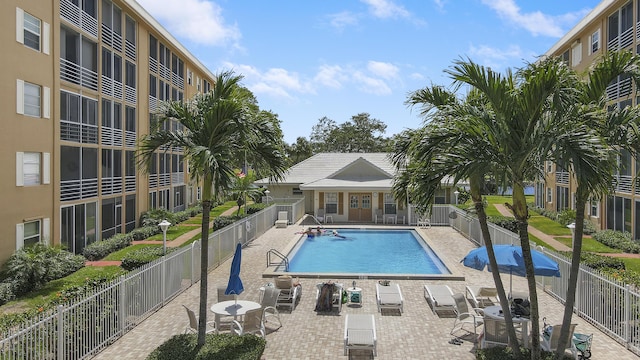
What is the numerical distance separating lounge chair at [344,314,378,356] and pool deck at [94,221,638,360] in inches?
7.5

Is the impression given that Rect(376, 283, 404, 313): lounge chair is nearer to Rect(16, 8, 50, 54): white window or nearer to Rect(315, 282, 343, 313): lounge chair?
Rect(315, 282, 343, 313): lounge chair

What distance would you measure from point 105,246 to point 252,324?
14031 mm

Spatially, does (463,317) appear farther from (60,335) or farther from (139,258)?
(139,258)

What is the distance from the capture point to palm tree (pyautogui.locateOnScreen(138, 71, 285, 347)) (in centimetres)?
892

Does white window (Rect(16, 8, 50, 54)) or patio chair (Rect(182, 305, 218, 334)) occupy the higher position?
white window (Rect(16, 8, 50, 54))

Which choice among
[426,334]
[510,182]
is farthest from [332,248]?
[510,182]

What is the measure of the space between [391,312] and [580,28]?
26.2 metres

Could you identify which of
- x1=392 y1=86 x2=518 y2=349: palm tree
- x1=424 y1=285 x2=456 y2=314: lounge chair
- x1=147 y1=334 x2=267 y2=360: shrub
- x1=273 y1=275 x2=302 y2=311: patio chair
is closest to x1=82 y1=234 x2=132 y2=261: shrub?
x1=273 y1=275 x2=302 y2=311: patio chair

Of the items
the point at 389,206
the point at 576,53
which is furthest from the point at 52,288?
the point at 576,53

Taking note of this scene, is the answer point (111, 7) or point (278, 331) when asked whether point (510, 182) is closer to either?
point (278, 331)

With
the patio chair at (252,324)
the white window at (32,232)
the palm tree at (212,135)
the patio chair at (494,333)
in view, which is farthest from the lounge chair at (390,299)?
the white window at (32,232)

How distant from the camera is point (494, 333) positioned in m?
9.76

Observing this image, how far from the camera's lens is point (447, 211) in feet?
102

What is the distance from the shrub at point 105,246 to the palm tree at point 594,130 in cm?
1975
